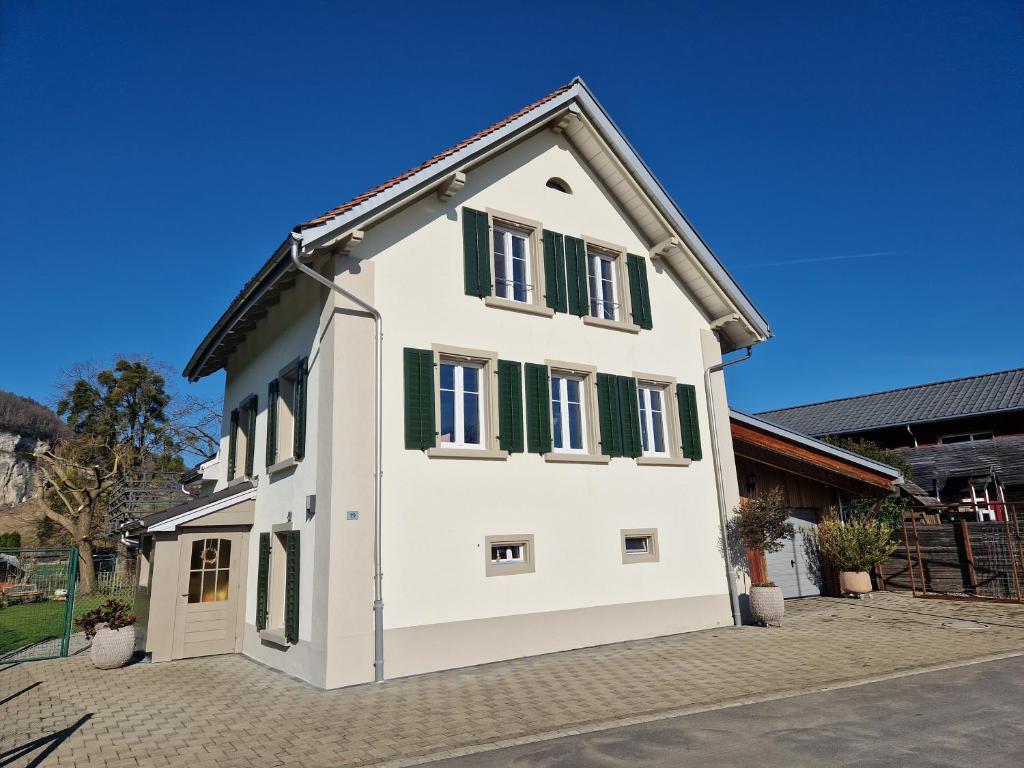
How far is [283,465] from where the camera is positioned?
36.4 ft

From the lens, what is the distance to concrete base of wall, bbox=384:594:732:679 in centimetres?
948

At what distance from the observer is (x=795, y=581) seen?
647 inches

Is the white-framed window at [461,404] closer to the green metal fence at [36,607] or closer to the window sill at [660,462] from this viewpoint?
the window sill at [660,462]

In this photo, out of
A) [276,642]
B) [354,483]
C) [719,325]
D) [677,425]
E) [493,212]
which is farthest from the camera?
[719,325]

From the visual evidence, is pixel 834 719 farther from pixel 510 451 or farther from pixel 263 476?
pixel 263 476

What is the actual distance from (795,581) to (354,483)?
11.9 metres

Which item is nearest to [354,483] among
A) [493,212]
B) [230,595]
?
[230,595]

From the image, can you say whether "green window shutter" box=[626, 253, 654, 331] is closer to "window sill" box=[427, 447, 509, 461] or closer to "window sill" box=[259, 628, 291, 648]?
"window sill" box=[427, 447, 509, 461]

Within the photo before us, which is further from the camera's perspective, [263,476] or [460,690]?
[263,476]

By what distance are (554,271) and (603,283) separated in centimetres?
153

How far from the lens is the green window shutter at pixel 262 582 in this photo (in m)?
11.1

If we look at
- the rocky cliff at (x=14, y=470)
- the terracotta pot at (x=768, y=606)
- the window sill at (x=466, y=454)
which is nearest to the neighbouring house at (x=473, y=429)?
the window sill at (x=466, y=454)

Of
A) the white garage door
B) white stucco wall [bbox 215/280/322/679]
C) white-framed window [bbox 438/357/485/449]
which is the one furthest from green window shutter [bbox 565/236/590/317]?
the white garage door

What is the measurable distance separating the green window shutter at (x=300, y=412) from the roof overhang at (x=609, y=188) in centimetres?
147
